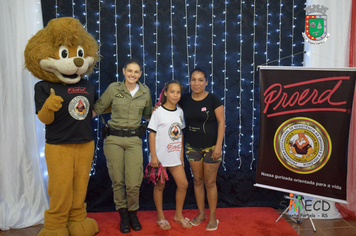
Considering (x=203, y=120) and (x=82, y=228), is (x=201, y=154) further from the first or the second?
(x=82, y=228)

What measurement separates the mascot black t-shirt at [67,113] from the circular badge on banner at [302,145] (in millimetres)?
1773

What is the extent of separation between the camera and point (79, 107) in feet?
7.38

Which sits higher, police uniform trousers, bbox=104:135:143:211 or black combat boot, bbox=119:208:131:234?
police uniform trousers, bbox=104:135:143:211

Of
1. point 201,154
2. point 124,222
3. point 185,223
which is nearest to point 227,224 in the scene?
point 185,223

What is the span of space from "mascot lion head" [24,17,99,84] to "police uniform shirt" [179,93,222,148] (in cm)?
99

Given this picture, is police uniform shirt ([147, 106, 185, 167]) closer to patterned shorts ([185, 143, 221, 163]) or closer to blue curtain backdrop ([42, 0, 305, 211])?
patterned shorts ([185, 143, 221, 163])

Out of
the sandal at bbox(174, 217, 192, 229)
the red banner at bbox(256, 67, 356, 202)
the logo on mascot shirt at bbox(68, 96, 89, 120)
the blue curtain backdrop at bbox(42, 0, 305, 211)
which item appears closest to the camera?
the logo on mascot shirt at bbox(68, 96, 89, 120)

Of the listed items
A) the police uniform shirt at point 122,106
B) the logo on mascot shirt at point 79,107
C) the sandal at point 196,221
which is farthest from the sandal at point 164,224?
the logo on mascot shirt at point 79,107

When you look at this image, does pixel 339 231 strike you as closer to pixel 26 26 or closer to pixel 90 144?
pixel 90 144

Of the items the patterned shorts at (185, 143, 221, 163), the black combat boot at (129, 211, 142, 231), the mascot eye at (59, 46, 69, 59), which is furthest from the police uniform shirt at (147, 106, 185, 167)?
the mascot eye at (59, 46, 69, 59)

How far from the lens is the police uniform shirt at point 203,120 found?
246 cm

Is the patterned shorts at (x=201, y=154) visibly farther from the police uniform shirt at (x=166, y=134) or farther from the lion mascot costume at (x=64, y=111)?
the lion mascot costume at (x=64, y=111)

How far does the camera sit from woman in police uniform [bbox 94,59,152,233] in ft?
7.94

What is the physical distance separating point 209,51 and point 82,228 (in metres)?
2.12
